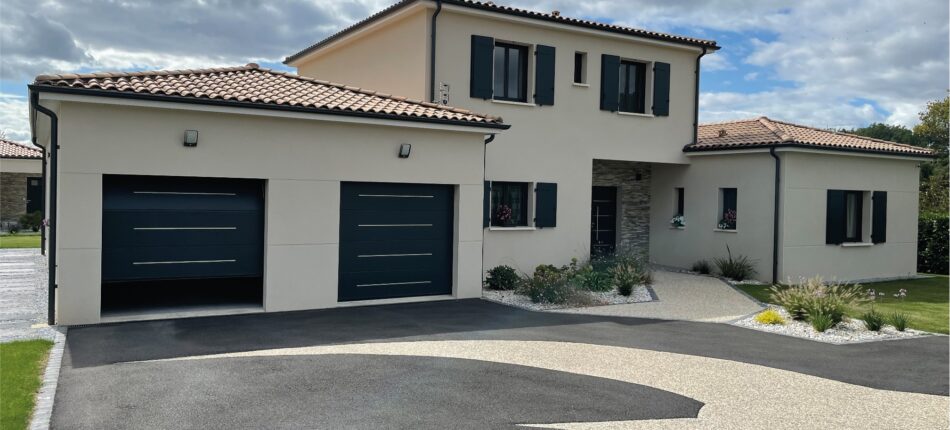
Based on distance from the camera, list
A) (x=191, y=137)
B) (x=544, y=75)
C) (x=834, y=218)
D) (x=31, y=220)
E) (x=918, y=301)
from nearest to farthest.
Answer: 1. (x=191, y=137)
2. (x=918, y=301)
3. (x=544, y=75)
4. (x=834, y=218)
5. (x=31, y=220)

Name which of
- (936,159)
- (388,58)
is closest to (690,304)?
(388,58)

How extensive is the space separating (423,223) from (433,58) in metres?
4.04

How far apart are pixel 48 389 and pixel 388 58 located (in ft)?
39.6

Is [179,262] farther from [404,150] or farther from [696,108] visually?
[696,108]

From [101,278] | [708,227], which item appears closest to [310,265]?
[101,278]

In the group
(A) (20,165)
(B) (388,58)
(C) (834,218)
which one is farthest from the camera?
(A) (20,165)

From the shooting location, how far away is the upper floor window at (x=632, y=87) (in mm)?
19500

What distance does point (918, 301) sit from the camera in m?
16.8

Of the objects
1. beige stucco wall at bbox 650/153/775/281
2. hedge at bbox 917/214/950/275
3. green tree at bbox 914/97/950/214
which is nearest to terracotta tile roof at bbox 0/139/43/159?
beige stucco wall at bbox 650/153/775/281

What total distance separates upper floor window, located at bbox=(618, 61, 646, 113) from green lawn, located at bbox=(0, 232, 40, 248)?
19.6m

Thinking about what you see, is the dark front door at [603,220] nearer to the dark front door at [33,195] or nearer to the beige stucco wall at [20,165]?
the dark front door at [33,195]

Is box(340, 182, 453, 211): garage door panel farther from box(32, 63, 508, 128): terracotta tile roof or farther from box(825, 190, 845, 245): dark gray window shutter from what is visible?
box(825, 190, 845, 245): dark gray window shutter

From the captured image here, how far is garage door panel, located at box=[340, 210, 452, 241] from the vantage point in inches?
522

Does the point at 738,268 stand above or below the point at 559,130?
below
